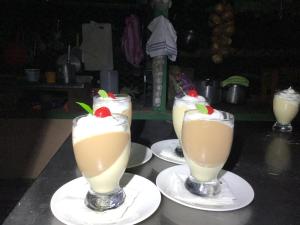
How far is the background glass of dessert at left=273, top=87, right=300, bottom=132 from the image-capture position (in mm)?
1532

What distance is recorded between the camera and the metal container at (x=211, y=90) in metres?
3.10

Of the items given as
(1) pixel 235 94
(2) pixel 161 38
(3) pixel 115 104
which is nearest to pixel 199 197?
(3) pixel 115 104

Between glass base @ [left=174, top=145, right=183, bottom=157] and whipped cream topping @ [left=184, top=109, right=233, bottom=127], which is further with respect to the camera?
glass base @ [left=174, top=145, right=183, bottom=157]

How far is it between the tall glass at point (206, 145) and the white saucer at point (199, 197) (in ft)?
0.13

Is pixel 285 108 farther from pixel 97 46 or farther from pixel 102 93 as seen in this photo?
pixel 97 46

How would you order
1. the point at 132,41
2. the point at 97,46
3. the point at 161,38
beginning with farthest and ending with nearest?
the point at 97,46 < the point at 132,41 < the point at 161,38

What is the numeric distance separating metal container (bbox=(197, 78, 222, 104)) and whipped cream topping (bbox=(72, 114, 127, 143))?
2347 mm

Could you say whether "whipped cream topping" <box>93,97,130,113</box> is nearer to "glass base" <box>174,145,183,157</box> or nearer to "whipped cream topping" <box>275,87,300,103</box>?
"glass base" <box>174,145,183,157</box>

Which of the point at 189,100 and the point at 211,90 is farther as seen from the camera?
the point at 211,90

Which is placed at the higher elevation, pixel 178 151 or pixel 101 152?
pixel 101 152

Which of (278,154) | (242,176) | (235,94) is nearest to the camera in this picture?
(242,176)

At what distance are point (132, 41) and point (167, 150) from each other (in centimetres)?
244

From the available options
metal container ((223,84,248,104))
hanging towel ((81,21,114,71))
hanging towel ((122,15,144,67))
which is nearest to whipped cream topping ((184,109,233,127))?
metal container ((223,84,248,104))

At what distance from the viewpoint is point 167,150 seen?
47.4 inches
